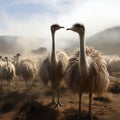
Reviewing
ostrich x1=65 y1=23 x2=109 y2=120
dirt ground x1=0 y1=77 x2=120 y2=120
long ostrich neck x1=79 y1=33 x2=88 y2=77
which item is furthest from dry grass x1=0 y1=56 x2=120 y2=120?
long ostrich neck x1=79 y1=33 x2=88 y2=77

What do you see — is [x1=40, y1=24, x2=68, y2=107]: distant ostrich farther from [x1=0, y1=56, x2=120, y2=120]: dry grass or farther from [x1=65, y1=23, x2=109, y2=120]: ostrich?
[x1=65, y1=23, x2=109, y2=120]: ostrich

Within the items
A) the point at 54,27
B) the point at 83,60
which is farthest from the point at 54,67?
the point at 83,60

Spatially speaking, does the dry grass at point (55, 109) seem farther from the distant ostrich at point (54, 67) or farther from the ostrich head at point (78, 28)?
the ostrich head at point (78, 28)

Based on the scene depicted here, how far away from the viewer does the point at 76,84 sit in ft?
35.4

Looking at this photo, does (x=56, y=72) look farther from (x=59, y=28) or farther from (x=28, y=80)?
(x=28, y=80)

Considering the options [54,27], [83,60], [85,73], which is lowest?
[85,73]

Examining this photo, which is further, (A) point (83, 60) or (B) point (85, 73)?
(B) point (85, 73)

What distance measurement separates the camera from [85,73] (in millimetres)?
10383

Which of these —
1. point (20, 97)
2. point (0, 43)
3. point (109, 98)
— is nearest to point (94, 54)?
point (109, 98)

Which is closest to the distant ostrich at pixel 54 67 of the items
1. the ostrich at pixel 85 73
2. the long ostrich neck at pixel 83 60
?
the ostrich at pixel 85 73

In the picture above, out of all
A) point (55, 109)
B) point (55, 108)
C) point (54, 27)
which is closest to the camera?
point (55, 109)

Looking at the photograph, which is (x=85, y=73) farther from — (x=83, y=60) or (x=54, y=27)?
(x=54, y=27)

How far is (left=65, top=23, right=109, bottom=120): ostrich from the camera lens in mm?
10335

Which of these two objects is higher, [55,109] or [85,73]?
[85,73]
